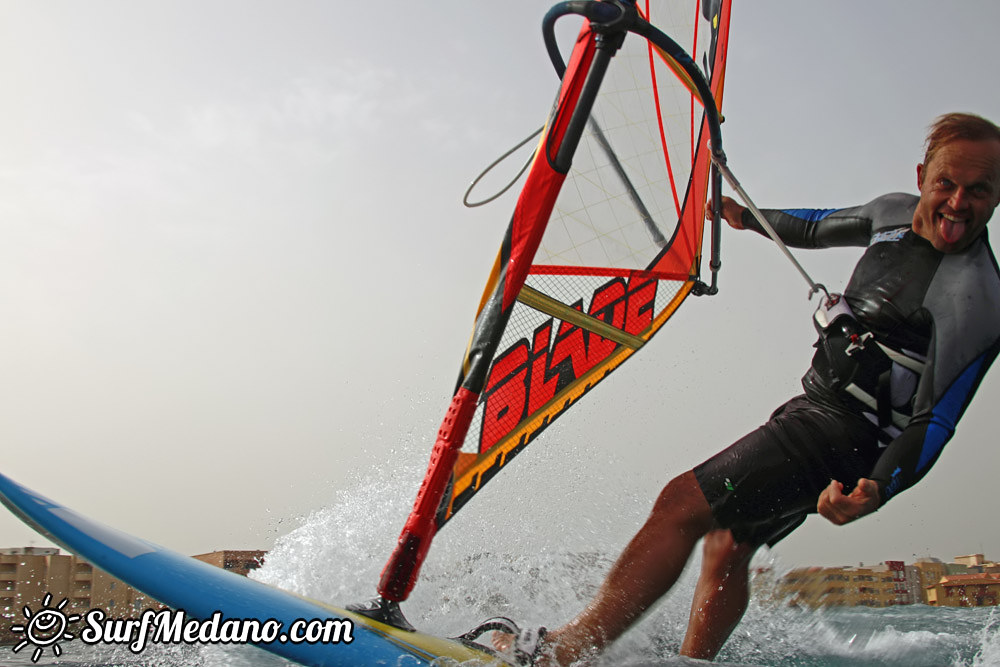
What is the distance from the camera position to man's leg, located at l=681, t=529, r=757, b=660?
1.91m

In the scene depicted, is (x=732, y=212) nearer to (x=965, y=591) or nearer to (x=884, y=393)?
(x=884, y=393)

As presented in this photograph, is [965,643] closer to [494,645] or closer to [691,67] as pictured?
[494,645]

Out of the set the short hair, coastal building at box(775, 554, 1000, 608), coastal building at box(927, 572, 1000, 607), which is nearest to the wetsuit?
the short hair

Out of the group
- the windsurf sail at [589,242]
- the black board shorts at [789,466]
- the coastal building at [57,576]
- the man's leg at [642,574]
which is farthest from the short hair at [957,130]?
the coastal building at [57,576]

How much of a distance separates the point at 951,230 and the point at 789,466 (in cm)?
72

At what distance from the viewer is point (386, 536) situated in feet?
9.63

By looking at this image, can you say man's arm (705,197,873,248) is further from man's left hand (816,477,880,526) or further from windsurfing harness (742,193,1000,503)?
man's left hand (816,477,880,526)

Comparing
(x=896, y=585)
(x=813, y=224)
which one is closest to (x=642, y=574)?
(x=813, y=224)

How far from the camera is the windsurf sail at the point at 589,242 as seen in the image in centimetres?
171

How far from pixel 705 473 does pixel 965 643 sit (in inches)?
65.6

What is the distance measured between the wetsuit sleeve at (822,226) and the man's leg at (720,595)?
38.9 inches

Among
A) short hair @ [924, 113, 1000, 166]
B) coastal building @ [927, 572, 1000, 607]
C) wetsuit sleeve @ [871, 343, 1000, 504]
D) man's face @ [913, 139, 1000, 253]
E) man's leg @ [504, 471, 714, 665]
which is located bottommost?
coastal building @ [927, 572, 1000, 607]

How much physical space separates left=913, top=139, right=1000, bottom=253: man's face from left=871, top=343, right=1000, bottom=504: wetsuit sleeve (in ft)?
0.96

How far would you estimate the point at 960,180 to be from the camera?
157 centimetres
